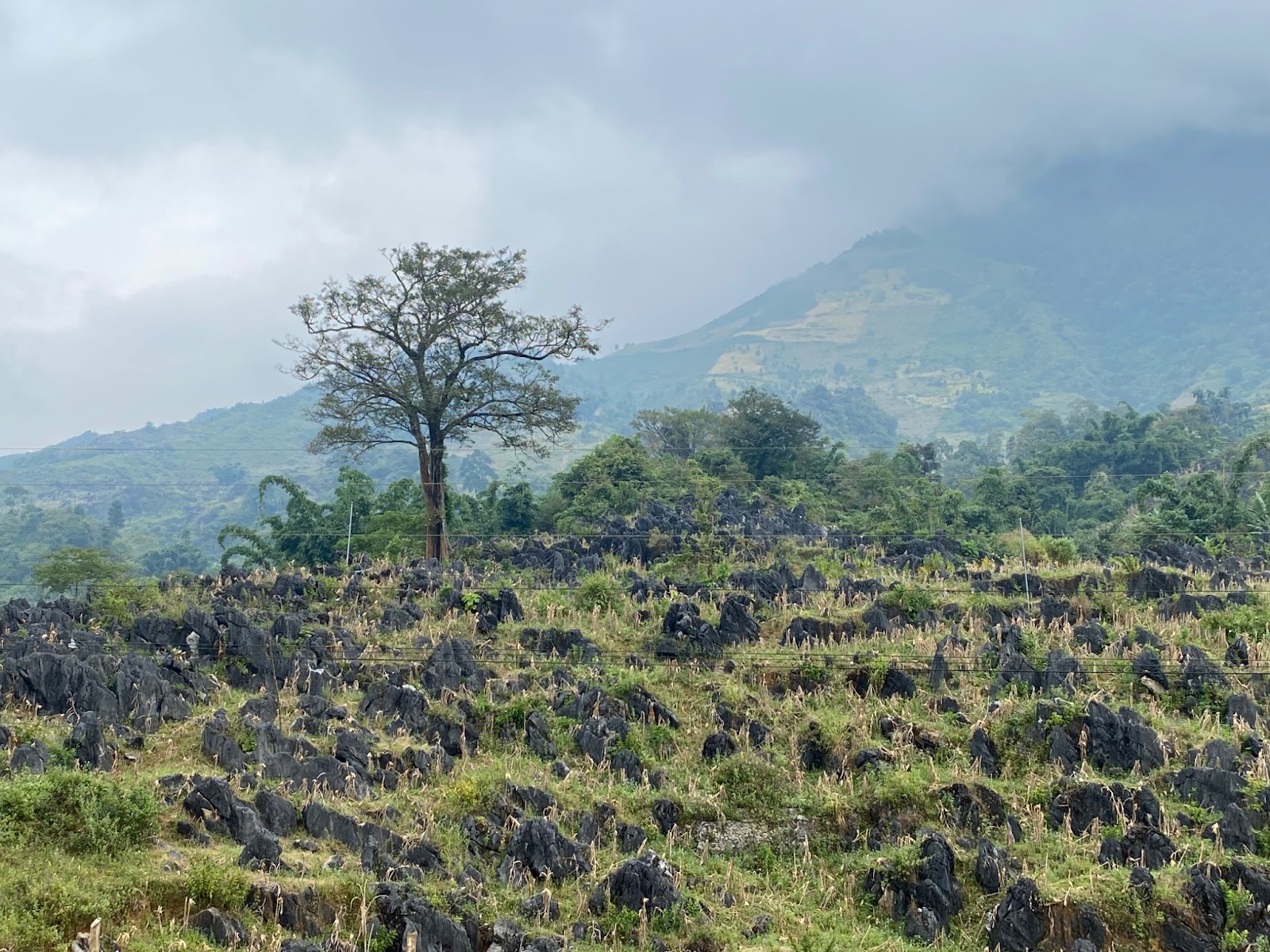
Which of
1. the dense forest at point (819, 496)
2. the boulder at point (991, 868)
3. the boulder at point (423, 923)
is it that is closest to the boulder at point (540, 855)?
the boulder at point (423, 923)

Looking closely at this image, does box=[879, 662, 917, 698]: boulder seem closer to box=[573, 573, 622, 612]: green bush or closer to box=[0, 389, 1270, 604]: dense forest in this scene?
box=[573, 573, 622, 612]: green bush

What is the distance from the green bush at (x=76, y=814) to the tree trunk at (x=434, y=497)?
1706 centimetres

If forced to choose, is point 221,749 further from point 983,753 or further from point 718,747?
point 983,753

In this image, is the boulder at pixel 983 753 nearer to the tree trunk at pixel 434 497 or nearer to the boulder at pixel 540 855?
the boulder at pixel 540 855

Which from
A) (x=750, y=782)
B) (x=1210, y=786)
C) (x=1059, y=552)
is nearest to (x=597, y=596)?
(x=750, y=782)

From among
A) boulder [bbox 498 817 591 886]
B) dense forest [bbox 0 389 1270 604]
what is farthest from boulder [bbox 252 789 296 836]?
dense forest [bbox 0 389 1270 604]

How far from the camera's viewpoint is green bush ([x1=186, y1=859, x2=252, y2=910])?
884 centimetres

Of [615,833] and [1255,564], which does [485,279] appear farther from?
[1255,564]

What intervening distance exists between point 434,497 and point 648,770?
52.4ft

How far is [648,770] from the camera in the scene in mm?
12953

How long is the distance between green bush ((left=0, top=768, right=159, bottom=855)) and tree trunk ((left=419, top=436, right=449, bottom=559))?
1706 cm

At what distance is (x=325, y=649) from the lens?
16109mm

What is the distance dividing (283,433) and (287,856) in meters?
139

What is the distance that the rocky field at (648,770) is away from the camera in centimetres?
938
